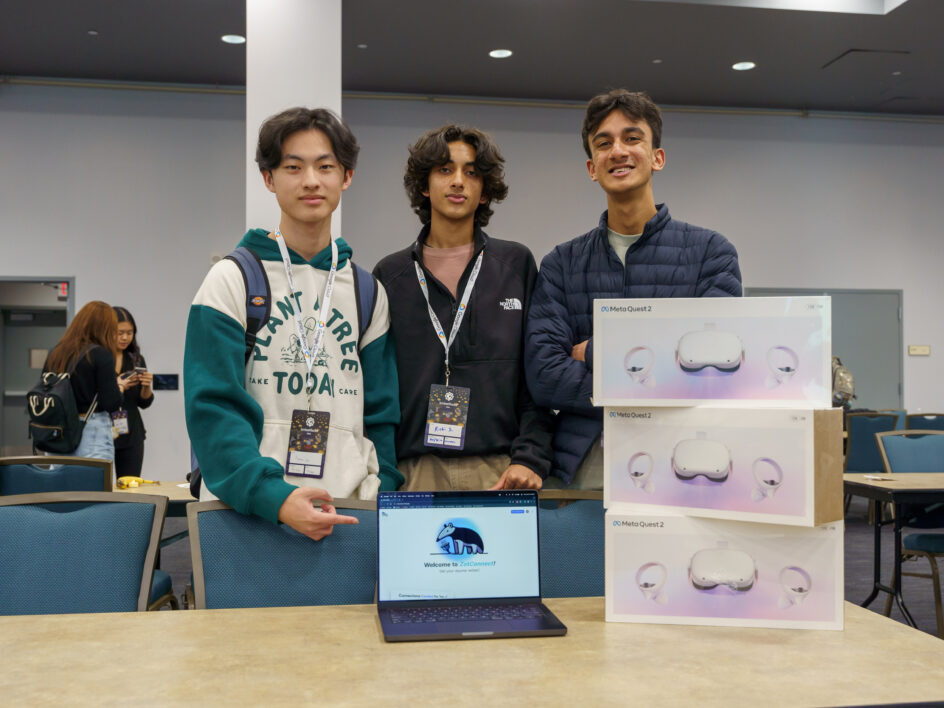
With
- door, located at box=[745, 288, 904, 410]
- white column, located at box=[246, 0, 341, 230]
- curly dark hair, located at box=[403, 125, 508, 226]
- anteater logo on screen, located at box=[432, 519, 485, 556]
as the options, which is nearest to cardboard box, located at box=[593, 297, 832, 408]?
anteater logo on screen, located at box=[432, 519, 485, 556]

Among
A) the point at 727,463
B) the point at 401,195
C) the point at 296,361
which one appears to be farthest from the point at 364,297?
the point at 401,195

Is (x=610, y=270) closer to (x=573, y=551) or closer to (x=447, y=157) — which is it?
(x=447, y=157)

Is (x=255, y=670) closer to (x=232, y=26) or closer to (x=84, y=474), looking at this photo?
(x=84, y=474)

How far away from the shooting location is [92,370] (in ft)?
13.7

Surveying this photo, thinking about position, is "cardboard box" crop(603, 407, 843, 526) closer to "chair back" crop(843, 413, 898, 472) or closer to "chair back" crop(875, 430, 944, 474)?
"chair back" crop(875, 430, 944, 474)

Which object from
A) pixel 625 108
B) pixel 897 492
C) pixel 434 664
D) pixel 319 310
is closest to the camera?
pixel 434 664

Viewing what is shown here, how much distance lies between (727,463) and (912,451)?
3445 millimetres

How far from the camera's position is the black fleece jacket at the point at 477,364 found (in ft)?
6.67

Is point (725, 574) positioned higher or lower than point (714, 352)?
lower

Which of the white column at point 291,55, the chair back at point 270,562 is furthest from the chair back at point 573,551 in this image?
the white column at point 291,55

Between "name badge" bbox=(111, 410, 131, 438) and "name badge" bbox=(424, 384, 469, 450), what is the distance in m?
3.13

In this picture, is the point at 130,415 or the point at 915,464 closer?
the point at 915,464

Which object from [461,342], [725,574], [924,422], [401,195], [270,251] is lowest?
[924,422]

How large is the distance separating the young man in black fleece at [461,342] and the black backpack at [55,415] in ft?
8.83
